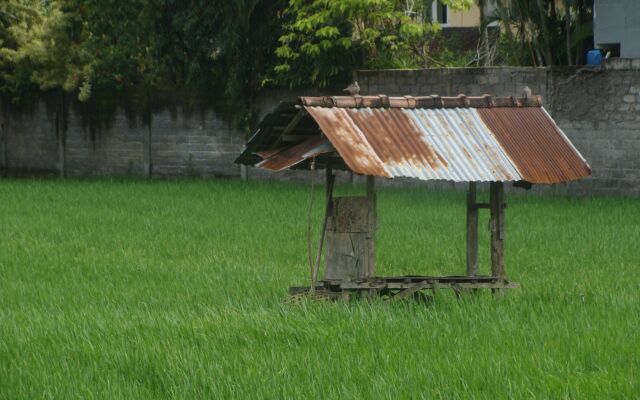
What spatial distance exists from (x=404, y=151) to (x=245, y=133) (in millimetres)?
13685

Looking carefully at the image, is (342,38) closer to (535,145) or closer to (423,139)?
(535,145)

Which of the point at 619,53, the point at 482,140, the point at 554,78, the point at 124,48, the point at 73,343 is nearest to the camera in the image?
the point at 73,343

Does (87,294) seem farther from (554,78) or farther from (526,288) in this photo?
(554,78)

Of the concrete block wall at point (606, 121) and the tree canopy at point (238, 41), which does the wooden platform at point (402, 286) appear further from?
the tree canopy at point (238, 41)

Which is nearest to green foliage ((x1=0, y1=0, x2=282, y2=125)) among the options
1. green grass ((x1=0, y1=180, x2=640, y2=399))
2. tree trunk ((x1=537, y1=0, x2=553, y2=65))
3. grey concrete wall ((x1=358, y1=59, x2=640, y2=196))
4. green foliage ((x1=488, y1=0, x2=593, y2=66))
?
green foliage ((x1=488, y1=0, x2=593, y2=66))

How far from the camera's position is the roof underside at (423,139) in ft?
30.1

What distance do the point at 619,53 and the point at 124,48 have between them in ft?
29.1

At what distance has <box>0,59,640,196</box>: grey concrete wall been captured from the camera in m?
18.6

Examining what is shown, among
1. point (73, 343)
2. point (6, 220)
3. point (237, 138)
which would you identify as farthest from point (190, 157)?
point (73, 343)

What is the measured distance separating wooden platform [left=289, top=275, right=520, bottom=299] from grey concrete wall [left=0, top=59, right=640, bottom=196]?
940 cm

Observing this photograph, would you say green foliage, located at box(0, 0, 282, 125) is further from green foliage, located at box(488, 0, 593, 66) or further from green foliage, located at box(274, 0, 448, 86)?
green foliage, located at box(488, 0, 593, 66)

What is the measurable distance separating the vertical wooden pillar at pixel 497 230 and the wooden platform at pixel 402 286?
173 mm

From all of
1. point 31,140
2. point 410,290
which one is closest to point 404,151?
point 410,290

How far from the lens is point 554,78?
62.6 feet
